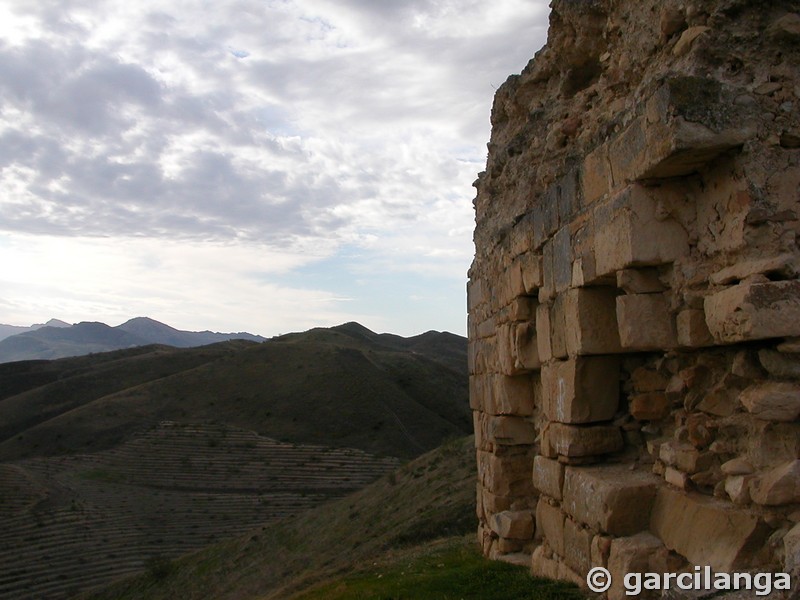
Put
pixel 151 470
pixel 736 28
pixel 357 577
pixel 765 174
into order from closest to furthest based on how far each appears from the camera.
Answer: pixel 765 174
pixel 736 28
pixel 357 577
pixel 151 470

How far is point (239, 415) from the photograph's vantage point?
37.0 metres

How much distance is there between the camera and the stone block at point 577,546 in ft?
13.8

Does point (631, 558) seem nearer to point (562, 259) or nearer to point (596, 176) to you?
point (562, 259)

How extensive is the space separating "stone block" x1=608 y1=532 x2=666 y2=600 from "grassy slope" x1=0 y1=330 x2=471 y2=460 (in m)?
28.5

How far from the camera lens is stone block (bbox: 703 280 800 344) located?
3.01 m

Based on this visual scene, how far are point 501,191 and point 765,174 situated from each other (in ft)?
12.6

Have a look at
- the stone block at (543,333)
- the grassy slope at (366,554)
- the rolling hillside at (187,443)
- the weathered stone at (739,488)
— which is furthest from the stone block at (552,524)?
the rolling hillside at (187,443)

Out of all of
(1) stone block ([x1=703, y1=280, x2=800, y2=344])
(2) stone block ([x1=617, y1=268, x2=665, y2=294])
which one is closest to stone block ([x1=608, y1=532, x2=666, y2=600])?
(1) stone block ([x1=703, y1=280, x2=800, y2=344])

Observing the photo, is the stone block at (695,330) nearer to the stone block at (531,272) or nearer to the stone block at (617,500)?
the stone block at (617,500)

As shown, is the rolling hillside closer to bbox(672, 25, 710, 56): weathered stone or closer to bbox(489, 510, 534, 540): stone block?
bbox(489, 510, 534, 540): stone block

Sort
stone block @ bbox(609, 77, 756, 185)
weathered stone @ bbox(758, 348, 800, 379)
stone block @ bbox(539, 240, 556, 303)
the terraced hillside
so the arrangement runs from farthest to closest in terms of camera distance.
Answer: the terraced hillside < stone block @ bbox(539, 240, 556, 303) < stone block @ bbox(609, 77, 756, 185) < weathered stone @ bbox(758, 348, 800, 379)

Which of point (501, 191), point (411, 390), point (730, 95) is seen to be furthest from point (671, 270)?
point (411, 390)

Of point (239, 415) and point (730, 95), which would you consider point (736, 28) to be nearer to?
point (730, 95)

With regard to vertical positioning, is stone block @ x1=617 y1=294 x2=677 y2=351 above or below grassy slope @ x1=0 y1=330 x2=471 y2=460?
above
